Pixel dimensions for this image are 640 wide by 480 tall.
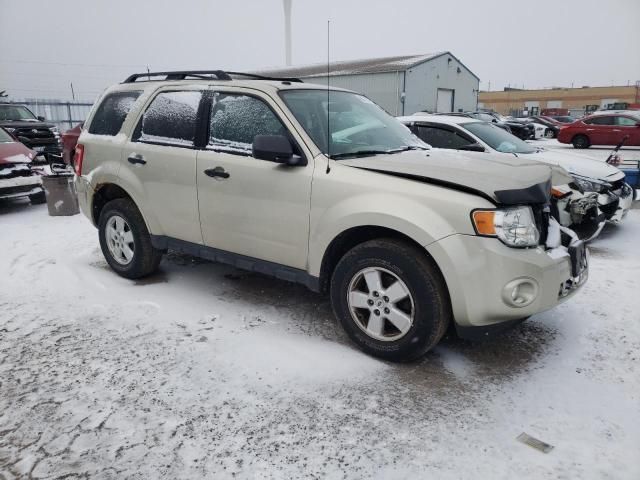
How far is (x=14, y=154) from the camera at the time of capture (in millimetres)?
8445

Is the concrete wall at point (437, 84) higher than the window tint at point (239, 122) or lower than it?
higher

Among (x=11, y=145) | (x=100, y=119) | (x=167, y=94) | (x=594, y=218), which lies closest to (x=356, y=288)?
(x=167, y=94)

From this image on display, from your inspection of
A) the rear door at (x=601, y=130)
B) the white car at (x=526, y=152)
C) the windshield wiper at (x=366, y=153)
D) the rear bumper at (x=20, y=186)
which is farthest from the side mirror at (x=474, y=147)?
the rear door at (x=601, y=130)

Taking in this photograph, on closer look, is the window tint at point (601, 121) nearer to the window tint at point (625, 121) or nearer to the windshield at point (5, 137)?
the window tint at point (625, 121)

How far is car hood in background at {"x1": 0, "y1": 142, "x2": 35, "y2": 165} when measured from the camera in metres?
8.25

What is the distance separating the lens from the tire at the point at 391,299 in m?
2.99

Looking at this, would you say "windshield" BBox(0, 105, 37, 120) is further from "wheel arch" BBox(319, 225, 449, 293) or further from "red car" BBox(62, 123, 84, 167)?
"wheel arch" BBox(319, 225, 449, 293)

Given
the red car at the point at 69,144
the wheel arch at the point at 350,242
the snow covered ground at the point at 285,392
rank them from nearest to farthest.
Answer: the snow covered ground at the point at 285,392, the wheel arch at the point at 350,242, the red car at the point at 69,144

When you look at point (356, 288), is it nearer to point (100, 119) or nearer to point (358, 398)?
point (358, 398)

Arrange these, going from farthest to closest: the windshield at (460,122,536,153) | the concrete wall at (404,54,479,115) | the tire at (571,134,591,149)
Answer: the concrete wall at (404,54,479,115) < the tire at (571,134,591,149) < the windshield at (460,122,536,153)

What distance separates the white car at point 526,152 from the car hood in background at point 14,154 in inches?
263

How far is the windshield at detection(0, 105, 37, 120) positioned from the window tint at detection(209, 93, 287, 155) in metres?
12.4

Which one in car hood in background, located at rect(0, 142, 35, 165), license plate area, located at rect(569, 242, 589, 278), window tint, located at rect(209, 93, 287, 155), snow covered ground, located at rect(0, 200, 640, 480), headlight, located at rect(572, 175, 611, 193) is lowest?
snow covered ground, located at rect(0, 200, 640, 480)

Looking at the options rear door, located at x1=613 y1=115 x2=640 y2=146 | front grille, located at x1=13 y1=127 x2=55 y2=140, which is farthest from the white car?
rear door, located at x1=613 y1=115 x2=640 y2=146
